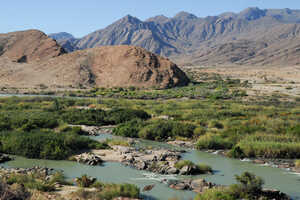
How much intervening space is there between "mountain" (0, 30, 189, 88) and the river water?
49769 millimetres

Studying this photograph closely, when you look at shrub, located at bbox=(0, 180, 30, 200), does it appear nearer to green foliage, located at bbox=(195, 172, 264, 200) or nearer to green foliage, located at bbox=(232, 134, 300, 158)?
green foliage, located at bbox=(195, 172, 264, 200)

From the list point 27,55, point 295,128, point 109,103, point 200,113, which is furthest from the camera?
point 27,55

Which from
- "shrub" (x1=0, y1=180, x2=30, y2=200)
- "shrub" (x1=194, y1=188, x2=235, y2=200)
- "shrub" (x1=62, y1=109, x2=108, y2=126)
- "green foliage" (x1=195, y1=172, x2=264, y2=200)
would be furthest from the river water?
"shrub" (x1=62, y1=109, x2=108, y2=126)

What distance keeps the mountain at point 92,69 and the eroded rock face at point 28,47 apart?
24 centimetres

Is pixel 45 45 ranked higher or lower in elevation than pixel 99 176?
higher

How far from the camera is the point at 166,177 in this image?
13992 mm

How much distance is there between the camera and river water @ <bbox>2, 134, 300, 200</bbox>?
12.5m

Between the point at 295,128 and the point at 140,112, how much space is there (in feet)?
43.9

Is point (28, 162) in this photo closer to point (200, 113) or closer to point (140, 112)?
point (140, 112)

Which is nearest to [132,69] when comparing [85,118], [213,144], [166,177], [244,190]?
[85,118]

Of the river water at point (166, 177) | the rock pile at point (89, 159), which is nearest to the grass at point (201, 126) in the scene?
the river water at point (166, 177)

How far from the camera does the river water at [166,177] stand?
1245 cm

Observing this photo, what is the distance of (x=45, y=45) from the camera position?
89.0 m

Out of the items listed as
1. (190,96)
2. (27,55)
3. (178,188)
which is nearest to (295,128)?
(178,188)
